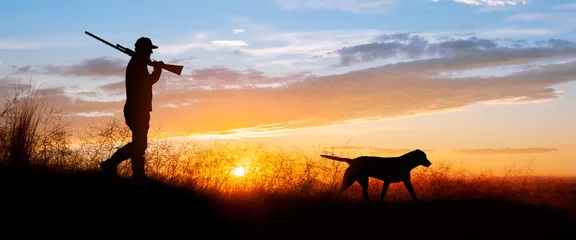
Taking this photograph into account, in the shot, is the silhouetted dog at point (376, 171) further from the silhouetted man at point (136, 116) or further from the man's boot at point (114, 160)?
the man's boot at point (114, 160)

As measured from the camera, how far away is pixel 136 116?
27.7 feet

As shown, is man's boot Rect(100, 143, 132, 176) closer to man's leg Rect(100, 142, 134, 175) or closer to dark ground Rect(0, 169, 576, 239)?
man's leg Rect(100, 142, 134, 175)

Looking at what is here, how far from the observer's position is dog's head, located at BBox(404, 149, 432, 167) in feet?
33.7

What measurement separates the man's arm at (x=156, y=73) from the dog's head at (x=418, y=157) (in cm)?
503

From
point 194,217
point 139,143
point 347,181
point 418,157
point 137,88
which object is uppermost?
point 137,88

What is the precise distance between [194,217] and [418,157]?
485cm

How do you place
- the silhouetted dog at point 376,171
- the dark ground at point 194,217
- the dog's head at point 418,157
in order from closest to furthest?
the dark ground at point 194,217
the silhouetted dog at point 376,171
the dog's head at point 418,157

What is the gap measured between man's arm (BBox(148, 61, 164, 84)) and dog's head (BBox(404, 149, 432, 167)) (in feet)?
16.5

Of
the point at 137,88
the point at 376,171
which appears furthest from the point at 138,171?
the point at 376,171

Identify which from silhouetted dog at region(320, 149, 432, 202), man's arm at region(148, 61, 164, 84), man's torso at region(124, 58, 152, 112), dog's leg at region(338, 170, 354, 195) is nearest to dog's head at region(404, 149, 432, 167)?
silhouetted dog at region(320, 149, 432, 202)

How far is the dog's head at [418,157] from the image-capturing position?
1027 centimetres

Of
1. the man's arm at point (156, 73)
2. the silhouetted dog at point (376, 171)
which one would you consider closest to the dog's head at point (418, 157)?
the silhouetted dog at point (376, 171)

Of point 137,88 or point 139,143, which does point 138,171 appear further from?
point 137,88

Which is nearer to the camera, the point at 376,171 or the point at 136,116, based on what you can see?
the point at 136,116
